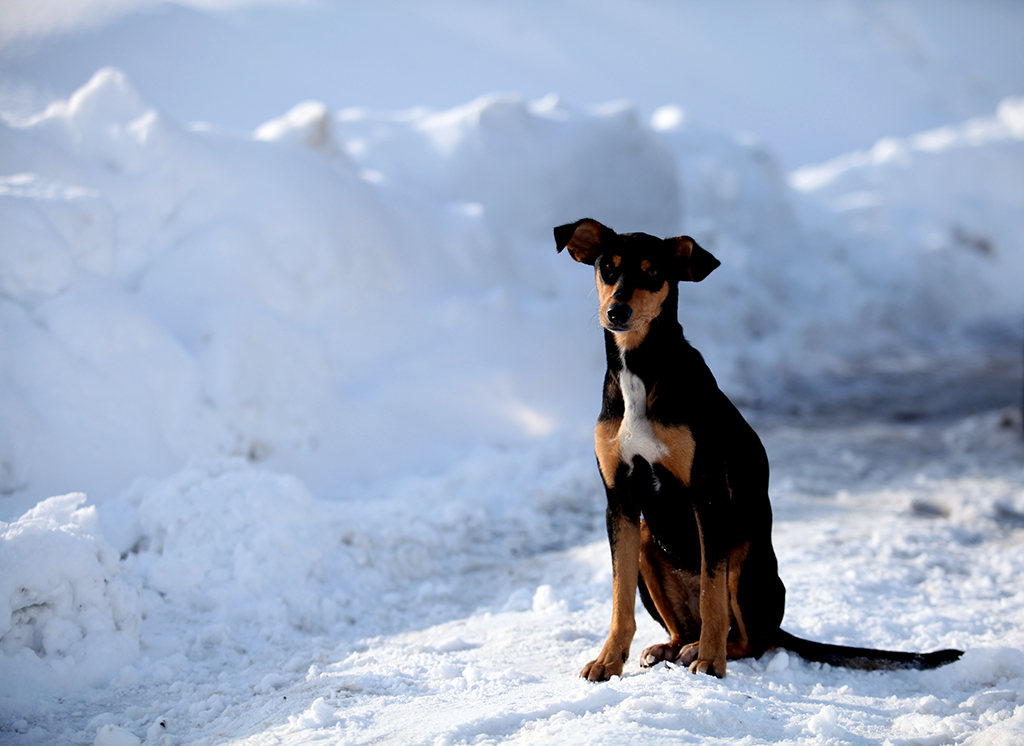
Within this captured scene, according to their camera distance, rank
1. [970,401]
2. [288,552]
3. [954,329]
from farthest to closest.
A: [954,329] → [970,401] → [288,552]

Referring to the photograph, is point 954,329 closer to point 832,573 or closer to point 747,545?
point 832,573

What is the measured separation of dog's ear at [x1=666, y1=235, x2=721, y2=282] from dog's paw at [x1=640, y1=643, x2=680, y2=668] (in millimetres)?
1269

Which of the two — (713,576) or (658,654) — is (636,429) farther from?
(658,654)

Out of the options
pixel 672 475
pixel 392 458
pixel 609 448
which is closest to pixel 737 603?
pixel 672 475

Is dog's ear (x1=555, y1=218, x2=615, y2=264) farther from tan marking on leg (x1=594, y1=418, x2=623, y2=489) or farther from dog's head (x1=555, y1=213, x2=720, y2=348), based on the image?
tan marking on leg (x1=594, y1=418, x2=623, y2=489)

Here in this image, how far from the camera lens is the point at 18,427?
4520 millimetres

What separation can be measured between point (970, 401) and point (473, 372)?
5.93 metres

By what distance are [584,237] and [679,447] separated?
0.75 m

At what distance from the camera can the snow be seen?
9.00 feet

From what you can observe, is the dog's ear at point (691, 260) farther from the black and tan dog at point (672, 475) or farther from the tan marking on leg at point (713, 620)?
the tan marking on leg at point (713, 620)

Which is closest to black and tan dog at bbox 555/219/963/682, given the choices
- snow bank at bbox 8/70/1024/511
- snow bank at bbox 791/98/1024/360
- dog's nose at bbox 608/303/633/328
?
dog's nose at bbox 608/303/633/328

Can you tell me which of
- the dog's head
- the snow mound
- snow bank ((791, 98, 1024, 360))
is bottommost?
the snow mound

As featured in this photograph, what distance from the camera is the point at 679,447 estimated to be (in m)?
→ 2.57

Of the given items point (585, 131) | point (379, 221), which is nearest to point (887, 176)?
point (585, 131)
